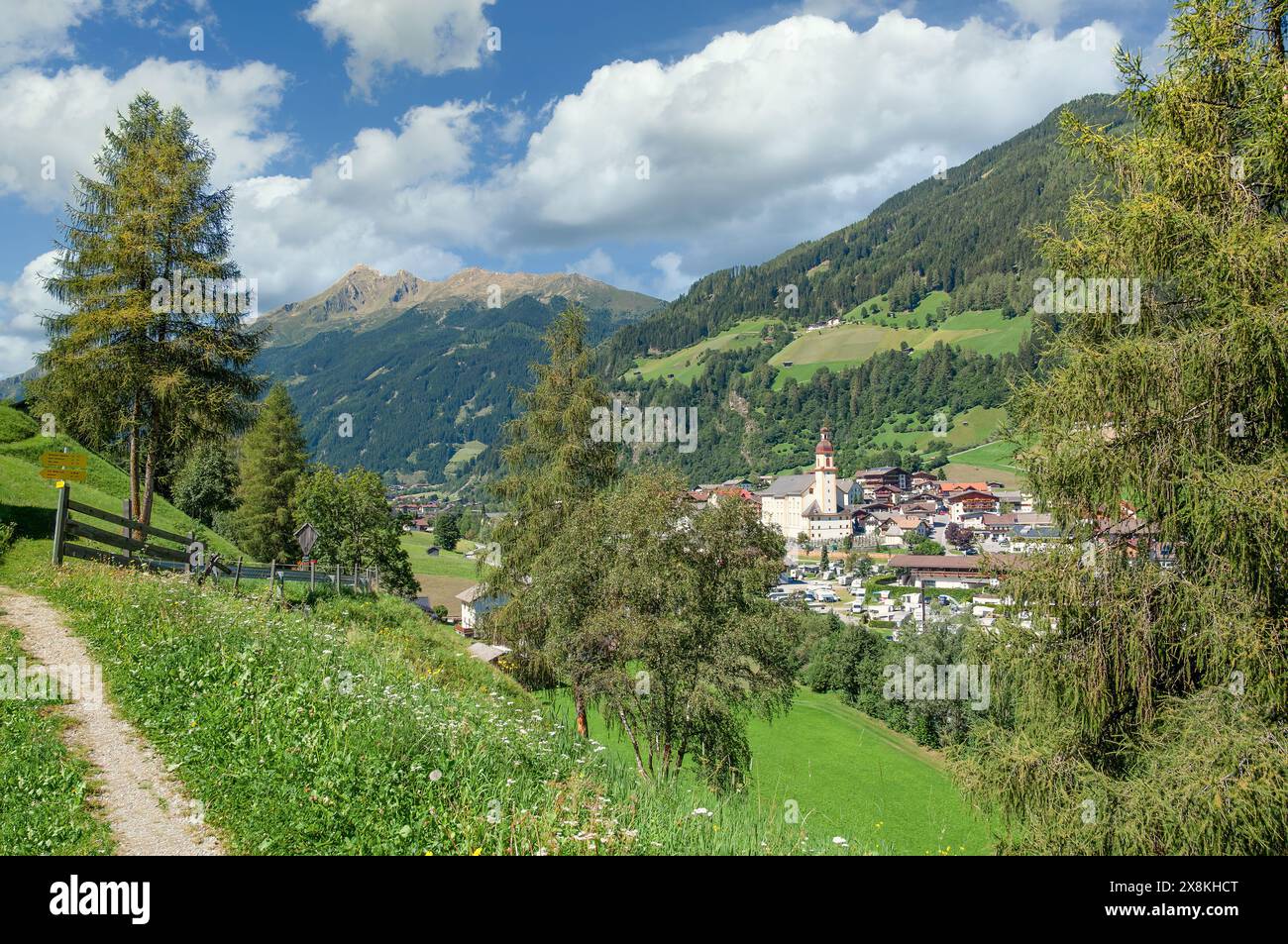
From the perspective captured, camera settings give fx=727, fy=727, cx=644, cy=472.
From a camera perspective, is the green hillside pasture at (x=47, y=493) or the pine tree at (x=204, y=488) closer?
the green hillside pasture at (x=47, y=493)

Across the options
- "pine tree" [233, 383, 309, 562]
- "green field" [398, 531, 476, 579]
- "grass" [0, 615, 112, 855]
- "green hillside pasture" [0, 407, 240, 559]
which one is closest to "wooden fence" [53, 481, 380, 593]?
"green hillside pasture" [0, 407, 240, 559]

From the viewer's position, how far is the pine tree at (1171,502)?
7043 mm

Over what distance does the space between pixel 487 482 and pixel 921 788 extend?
3229cm

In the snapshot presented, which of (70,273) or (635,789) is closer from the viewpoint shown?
(635,789)

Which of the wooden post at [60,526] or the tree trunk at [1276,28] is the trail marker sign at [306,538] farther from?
the tree trunk at [1276,28]

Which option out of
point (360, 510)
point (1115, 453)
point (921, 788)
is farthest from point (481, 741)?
point (360, 510)

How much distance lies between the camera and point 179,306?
20.5 meters

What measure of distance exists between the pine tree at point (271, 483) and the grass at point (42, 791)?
48245mm

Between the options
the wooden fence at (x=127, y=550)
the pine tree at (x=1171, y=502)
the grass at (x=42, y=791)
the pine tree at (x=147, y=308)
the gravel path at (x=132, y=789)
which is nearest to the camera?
the grass at (x=42, y=791)

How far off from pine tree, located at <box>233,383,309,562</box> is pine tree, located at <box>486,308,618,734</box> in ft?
97.4

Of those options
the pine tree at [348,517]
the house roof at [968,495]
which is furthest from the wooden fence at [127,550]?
the house roof at [968,495]

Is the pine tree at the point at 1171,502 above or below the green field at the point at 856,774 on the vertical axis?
above
